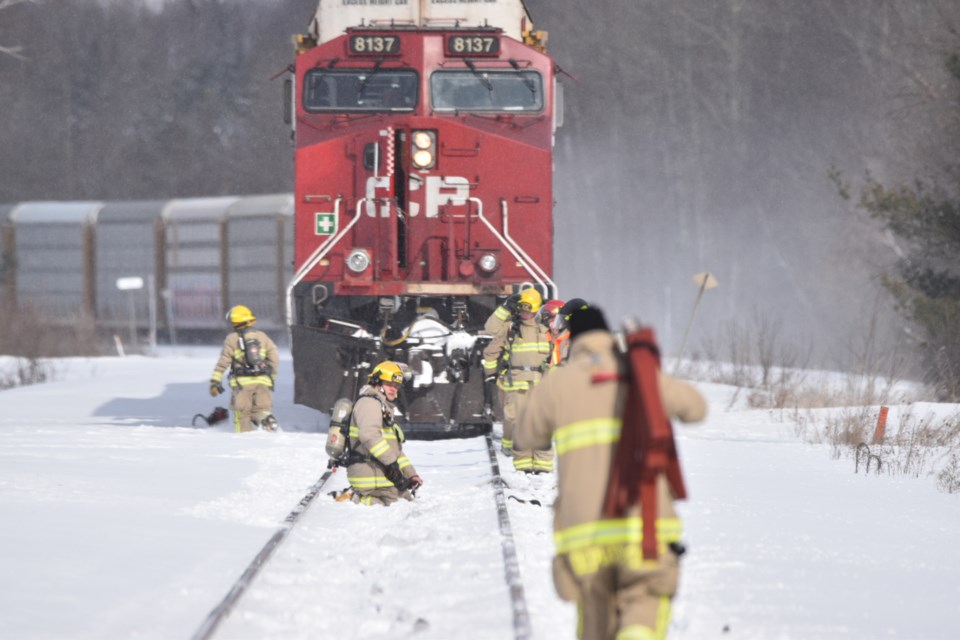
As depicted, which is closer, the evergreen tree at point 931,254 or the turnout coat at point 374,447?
the turnout coat at point 374,447

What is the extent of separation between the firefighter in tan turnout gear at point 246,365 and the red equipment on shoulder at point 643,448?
10.1m

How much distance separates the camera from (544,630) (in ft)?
19.8

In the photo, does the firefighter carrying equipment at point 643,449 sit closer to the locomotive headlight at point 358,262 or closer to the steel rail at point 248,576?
the steel rail at point 248,576

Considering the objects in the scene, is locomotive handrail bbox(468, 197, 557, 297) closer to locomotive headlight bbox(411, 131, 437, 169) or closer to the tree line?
locomotive headlight bbox(411, 131, 437, 169)

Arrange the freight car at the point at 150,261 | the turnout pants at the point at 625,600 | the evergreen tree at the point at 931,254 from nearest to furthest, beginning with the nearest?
1. the turnout pants at the point at 625,600
2. the evergreen tree at the point at 931,254
3. the freight car at the point at 150,261

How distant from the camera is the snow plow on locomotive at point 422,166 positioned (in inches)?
538

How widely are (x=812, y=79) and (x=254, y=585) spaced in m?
39.5

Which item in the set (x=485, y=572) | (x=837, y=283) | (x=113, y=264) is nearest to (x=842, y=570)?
(x=485, y=572)

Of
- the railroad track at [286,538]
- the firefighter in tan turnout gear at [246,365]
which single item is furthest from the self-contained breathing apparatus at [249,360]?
the railroad track at [286,538]

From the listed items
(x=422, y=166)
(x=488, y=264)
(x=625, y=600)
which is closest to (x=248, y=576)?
(x=625, y=600)

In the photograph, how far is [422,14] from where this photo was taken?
1414 centimetres

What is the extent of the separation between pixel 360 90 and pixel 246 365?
10.1ft

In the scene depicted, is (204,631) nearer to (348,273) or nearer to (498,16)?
(348,273)

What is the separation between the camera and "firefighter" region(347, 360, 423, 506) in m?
9.69
